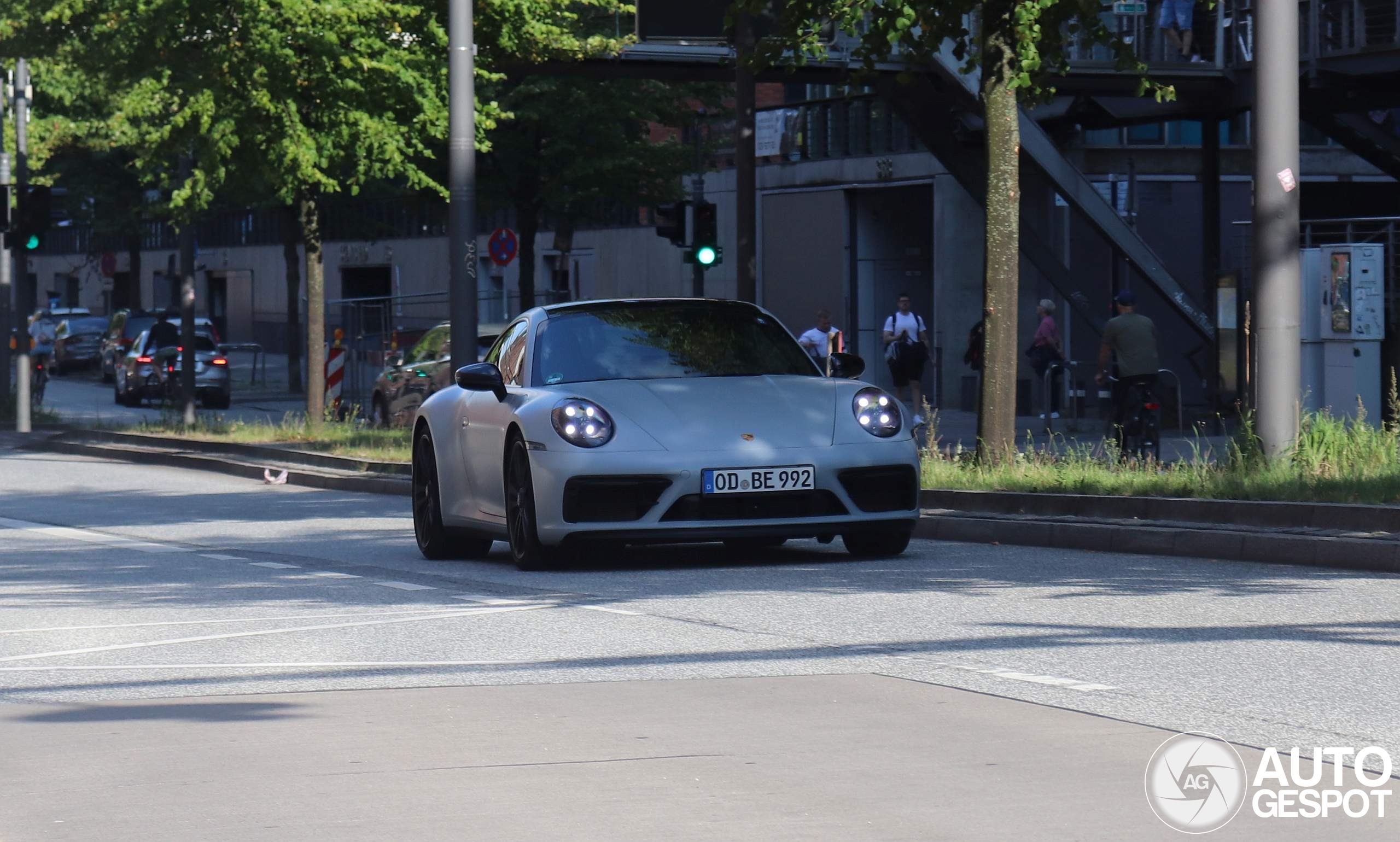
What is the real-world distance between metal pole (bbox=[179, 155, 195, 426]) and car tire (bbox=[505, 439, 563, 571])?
60.5 feet

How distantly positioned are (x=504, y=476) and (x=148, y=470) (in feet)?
46.7

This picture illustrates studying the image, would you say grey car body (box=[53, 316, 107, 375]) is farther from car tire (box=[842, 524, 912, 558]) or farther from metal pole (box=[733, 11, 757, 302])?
car tire (box=[842, 524, 912, 558])

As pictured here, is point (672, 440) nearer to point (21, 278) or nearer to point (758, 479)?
point (758, 479)

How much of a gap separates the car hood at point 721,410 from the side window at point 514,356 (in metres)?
0.63

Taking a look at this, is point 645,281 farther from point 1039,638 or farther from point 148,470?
point 1039,638

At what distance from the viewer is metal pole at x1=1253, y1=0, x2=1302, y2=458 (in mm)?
14031

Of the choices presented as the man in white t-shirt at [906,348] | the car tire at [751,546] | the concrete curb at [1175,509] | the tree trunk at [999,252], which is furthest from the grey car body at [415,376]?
the car tire at [751,546]

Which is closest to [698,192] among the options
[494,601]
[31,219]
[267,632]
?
[31,219]

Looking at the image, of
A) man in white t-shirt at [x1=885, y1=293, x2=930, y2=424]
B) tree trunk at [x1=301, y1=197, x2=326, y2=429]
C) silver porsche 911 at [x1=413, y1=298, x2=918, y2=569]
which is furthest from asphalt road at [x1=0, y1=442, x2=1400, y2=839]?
man in white t-shirt at [x1=885, y1=293, x2=930, y2=424]

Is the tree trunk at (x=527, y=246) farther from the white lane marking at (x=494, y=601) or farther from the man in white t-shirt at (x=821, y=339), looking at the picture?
the white lane marking at (x=494, y=601)

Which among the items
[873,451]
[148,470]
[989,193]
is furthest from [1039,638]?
[148,470]

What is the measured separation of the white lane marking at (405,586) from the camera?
11.1 meters

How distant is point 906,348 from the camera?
3105cm
